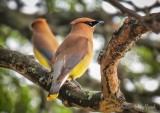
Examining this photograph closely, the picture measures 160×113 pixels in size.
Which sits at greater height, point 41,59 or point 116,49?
point 116,49

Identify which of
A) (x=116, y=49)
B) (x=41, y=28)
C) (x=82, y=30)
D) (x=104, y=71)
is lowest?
(x=41, y=28)

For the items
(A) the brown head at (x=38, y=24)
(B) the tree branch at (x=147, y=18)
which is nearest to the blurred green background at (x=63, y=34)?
(A) the brown head at (x=38, y=24)

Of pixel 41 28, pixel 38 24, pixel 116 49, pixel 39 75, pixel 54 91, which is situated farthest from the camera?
pixel 41 28

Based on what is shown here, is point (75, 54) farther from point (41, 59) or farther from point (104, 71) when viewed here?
point (41, 59)

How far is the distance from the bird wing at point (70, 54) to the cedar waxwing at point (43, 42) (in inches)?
85.6

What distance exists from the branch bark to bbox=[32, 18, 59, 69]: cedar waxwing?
2.97m

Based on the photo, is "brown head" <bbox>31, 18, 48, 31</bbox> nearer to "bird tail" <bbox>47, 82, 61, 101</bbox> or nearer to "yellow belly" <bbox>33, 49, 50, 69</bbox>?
"yellow belly" <bbox>33, 49, 50, 69</bbox>

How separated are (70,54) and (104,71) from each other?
4.84ft

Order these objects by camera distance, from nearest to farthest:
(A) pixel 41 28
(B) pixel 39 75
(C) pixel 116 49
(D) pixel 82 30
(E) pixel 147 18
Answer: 1. (E) pixel 147 18
2. (C) pixel 116 49
3. (B) pixel 39 75
4. (D) pixel 82 30
5. (A) pixel 41 28

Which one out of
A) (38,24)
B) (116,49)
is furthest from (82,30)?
(38,24)

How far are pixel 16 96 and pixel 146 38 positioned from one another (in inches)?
73.8

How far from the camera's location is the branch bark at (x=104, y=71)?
245 cm

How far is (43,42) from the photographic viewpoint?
700 cm

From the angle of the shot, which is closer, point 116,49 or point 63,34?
point 116,49
